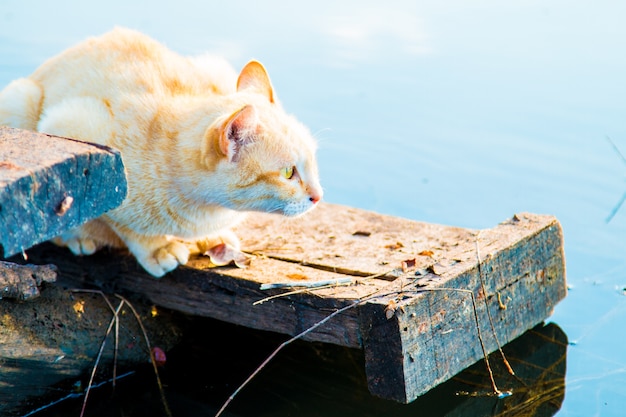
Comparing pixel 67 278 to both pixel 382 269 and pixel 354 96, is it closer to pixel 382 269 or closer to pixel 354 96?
pixel 382 269

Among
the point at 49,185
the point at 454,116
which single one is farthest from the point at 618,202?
the point at 49,185

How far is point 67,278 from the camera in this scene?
3.36m

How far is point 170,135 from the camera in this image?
117 inches

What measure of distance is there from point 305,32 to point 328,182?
275cm

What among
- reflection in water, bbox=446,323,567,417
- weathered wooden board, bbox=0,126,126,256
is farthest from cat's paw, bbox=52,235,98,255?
reflection in water, bbox=446,323,567,417

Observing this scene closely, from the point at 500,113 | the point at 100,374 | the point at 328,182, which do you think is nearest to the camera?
the point at 100,374

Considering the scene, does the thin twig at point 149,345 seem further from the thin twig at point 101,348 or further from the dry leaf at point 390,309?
the dry leaf at point 390,309

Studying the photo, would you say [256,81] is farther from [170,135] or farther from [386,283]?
[386,283]

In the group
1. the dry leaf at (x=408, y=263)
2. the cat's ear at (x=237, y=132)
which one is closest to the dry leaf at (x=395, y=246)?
the dry leaf at (x=408, y=263)

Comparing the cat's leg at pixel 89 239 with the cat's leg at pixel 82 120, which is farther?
the cat's leg at pixel 89 239

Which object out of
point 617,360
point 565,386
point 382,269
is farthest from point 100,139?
point 617,360

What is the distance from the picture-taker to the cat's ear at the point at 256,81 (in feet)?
10.3

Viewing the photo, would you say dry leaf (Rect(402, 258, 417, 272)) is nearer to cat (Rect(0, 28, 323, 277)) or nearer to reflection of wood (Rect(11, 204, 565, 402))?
reflection of wood (Rect(11, 204, 565, 402))

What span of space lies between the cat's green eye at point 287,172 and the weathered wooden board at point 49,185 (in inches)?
28.5
